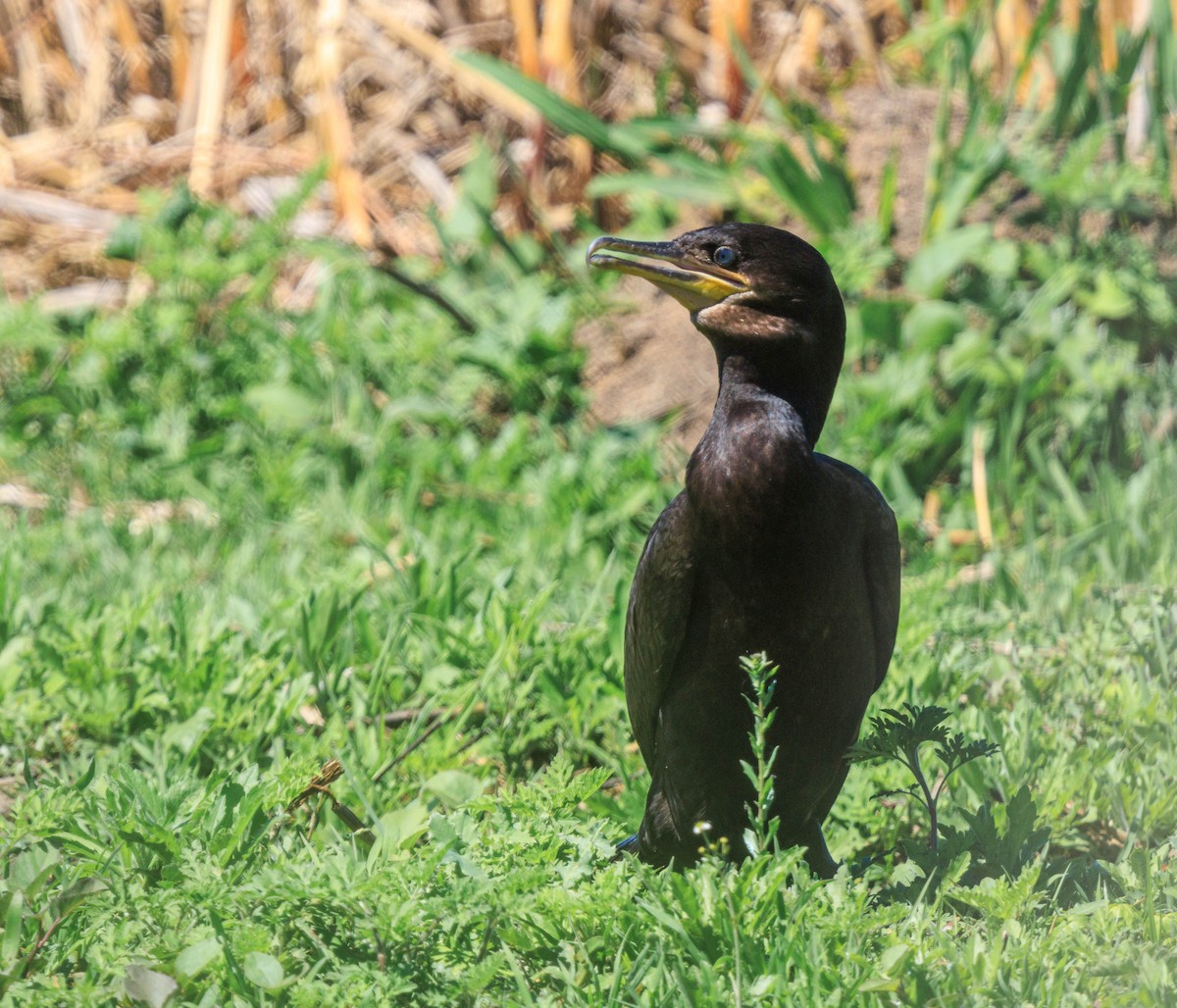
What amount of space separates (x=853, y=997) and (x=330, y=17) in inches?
214

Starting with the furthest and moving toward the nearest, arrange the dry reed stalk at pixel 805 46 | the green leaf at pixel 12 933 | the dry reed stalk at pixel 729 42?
1. the dry reed stalk at pixel 805 46
2. the dry reed stalk at pixel 729 42
3. the green leaf at pixel 12 933

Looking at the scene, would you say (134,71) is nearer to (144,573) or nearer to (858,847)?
(144,573)

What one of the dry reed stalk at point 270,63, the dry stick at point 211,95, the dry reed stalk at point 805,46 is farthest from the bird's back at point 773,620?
the dry reed stalk at point 270,63

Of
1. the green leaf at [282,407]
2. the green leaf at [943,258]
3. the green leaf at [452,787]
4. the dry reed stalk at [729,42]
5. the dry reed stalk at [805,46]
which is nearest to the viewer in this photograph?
the green leaf at [452,787]

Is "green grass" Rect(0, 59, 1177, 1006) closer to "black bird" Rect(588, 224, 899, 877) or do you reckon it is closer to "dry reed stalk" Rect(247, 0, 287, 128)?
"black bird" Rect(588, 224, 899, 877)

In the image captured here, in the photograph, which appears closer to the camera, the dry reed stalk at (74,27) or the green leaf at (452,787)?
the green leaf at (452,787)

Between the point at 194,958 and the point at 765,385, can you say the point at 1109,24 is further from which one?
the point at 194,958

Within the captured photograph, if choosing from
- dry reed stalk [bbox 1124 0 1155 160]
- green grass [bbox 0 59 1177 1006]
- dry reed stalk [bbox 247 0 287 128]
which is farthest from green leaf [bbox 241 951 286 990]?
dry reed stalk [bbox 247 0 287 128]

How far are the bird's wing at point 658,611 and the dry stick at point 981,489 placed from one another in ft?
7.00

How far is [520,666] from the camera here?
3336 mm

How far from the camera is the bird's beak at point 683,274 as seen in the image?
258 cm

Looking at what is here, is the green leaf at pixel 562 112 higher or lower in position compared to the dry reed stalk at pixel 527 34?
lower

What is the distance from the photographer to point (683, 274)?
2.62m

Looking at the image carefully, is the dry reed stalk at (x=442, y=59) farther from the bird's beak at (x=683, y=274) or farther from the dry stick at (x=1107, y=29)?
the bird's beak at (x=683, y=274)
